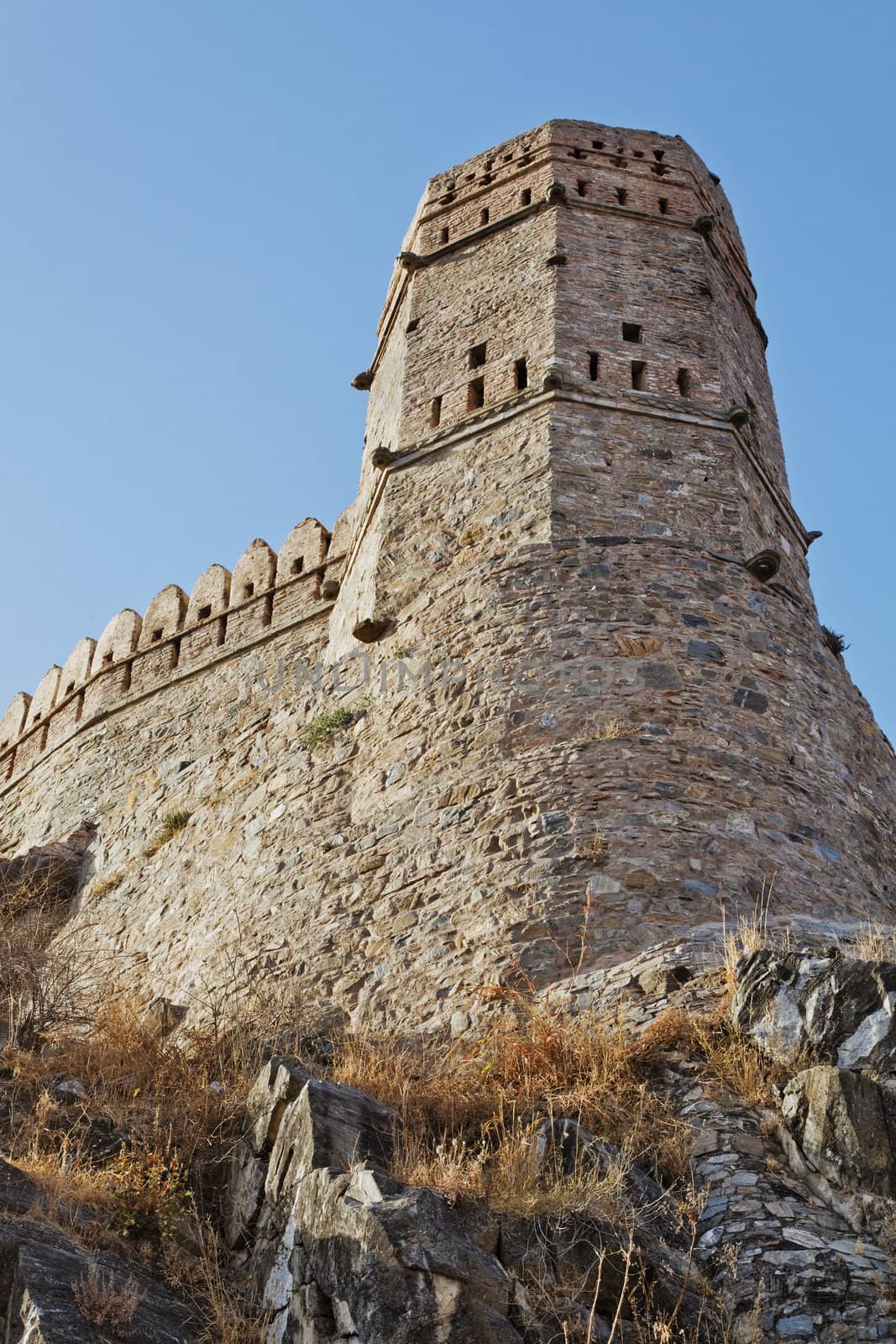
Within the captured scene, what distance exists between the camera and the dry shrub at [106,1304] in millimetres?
4633

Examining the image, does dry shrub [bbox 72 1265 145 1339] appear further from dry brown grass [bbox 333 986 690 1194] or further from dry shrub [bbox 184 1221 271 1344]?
dry brown grass [bbox 333 986 690 1194]

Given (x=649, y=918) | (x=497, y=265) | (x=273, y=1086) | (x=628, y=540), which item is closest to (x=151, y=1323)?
(x=273, y=1086)

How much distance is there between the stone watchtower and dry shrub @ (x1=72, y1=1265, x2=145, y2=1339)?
3067mm

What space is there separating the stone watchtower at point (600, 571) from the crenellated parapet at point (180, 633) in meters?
2.06

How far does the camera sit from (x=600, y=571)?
9.43 metres

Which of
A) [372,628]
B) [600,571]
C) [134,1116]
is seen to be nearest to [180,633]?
[372,628]

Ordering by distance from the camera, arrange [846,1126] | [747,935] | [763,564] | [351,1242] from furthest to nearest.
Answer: [763,564] → [747,935] → [846,1126] → [351,1242]

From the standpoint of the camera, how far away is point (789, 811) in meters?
8.34

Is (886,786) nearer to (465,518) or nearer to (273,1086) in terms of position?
(465,518)

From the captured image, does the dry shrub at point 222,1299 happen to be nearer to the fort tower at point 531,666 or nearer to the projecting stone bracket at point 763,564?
the fort tower at point 531,666

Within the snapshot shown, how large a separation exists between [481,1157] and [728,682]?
4.17 meters

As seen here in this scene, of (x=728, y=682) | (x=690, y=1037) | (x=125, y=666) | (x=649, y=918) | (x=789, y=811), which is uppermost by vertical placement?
(x=125, y=666)

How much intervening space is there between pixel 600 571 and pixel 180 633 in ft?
21.7

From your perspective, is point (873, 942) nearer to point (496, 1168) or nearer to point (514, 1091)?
point (514, 1091)
